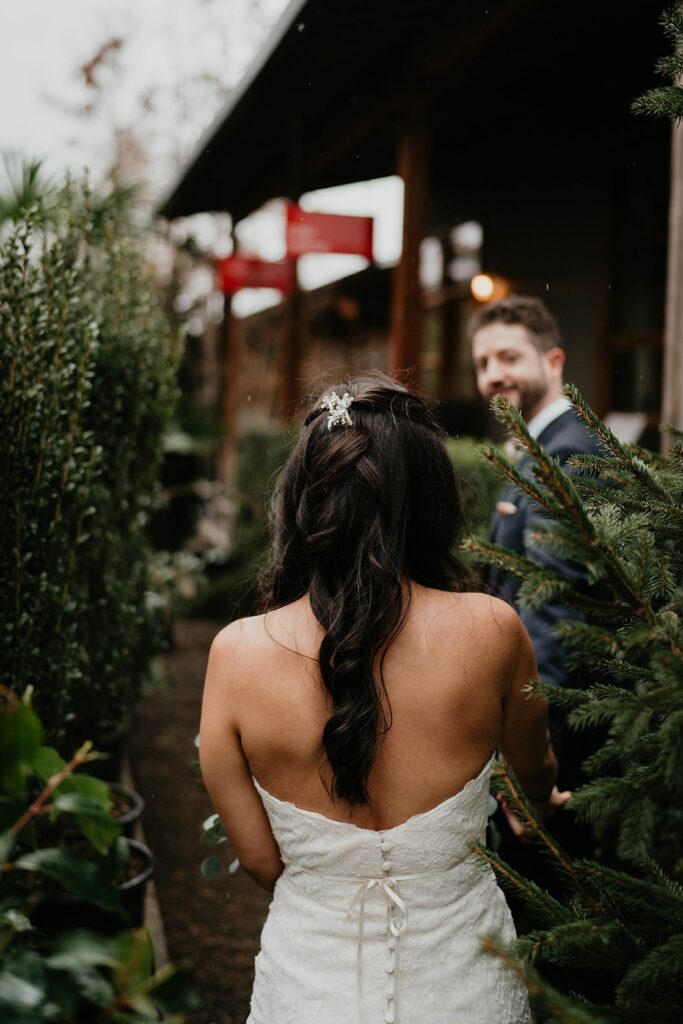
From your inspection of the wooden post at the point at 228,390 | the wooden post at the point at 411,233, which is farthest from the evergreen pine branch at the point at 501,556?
the wooden post at the point at 228,390

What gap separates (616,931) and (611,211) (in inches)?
279

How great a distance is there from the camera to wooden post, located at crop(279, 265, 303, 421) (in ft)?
30.8

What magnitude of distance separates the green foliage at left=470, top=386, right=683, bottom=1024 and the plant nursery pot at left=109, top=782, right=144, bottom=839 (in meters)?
2.35

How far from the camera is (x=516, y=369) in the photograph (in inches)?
138

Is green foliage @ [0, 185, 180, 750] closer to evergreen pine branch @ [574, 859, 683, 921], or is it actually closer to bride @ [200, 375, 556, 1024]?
bride @ [200, 375, 556, 1024]

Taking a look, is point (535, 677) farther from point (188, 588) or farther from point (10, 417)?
point (188, 588)

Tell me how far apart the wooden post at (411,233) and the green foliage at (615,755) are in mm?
5062

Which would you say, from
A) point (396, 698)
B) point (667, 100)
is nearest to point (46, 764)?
point (396, 698)

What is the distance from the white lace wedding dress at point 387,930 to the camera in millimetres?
1689

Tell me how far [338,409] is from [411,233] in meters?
Answer: 5.16

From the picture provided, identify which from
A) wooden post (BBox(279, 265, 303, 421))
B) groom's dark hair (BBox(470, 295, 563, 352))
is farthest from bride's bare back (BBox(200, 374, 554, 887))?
wooden post (BBox(279, 265, 303, 421))

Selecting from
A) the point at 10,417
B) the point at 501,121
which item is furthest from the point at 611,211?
the point at 10,417

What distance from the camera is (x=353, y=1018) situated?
167 centimetres

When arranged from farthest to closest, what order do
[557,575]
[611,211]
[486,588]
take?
[611,211] → [486,588] → [557,575]
